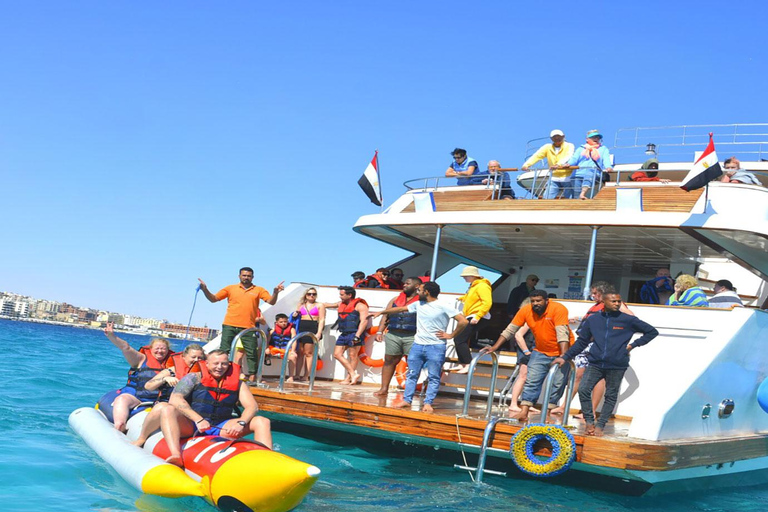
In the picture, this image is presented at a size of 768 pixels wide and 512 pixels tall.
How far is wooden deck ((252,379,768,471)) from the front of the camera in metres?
6.47

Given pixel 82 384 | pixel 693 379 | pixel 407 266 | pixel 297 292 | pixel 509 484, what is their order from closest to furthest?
pixel 693 379 → pixel 509 484 → pixel 297 292 → pixel 407 266 → pixel 82 384

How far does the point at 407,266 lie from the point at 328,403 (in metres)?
6.12

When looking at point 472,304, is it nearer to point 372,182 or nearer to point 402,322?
point 402,322

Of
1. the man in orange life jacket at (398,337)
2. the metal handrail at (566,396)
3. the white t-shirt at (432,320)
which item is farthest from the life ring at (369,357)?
the metal handrail at (566,396)

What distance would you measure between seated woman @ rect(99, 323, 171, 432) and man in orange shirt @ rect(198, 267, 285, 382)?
143 centimetres

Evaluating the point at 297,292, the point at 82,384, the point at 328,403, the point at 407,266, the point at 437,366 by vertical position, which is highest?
the point at 407,266

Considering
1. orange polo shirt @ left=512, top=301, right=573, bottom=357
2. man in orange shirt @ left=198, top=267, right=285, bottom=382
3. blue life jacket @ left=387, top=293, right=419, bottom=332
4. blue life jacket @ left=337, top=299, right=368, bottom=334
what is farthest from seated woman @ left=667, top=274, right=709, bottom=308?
man in orange shirt @ left=198, top=267, right=285, bottom=382

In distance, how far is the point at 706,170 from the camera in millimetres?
9203

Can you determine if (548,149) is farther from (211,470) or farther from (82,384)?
(82,384)

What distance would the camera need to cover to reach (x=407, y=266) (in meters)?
13.9

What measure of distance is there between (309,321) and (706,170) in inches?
224

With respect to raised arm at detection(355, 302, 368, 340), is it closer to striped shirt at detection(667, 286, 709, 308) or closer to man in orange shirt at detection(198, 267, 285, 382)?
man in orange shirt at detection(198, 267, 285, 382)

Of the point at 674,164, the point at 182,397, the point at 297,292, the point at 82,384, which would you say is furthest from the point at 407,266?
the point at 82,384

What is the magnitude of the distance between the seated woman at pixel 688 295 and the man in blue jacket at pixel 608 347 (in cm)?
200
